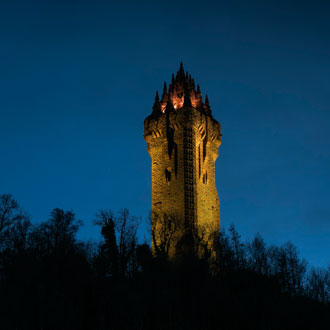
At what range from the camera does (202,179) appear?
2152 inches

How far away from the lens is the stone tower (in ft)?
169

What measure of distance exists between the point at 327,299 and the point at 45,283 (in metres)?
24.9

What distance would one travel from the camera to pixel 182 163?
53.4 metres

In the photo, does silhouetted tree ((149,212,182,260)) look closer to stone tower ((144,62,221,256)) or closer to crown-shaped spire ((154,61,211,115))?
stone tower ((144,62,221,256))

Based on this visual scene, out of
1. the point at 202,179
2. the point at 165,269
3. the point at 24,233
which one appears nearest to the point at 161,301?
the point at 165,269

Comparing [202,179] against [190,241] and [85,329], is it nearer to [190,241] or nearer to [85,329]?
[190,241]

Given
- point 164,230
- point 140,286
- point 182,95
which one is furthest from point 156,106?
point 140,286

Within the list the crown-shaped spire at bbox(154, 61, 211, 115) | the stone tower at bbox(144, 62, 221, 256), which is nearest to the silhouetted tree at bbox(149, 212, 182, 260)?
the stone tower at bbox(144, 62, 221, 256)

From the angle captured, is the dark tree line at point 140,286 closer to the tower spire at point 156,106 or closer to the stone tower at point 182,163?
the stone tower at point 182,163

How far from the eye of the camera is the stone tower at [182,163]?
51.5m

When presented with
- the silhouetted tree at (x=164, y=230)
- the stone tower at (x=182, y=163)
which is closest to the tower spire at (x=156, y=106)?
the stone tower at (x=182, y=163)

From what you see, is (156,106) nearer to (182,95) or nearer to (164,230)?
(182,95)

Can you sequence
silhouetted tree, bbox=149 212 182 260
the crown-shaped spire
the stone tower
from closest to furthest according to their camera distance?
silhouetted tree, bbox=149 212 182 260 < the stone tower < the crown-shaped spire

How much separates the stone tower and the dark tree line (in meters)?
0.98
